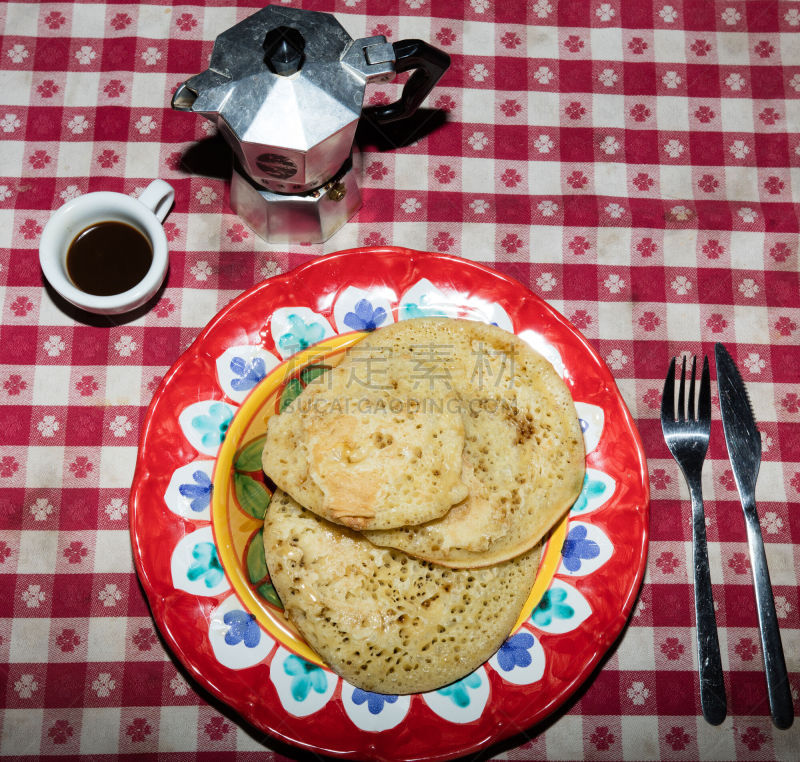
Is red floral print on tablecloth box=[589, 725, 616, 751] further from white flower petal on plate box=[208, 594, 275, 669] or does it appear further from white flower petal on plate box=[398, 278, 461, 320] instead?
white flower petal on plate box=[398, 278, 461, 320]

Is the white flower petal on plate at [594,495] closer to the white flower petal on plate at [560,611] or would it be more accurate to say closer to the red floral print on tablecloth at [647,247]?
the white flower petal on plate at [560,611]

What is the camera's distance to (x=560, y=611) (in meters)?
1.52

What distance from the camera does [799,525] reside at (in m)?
1.70

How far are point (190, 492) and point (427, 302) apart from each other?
0.68 m

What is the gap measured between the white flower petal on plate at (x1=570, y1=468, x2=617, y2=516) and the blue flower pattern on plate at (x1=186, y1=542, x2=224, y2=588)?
79 centimetres

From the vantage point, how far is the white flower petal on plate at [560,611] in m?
1.52

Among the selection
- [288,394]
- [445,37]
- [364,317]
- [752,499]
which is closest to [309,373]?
[288,394]

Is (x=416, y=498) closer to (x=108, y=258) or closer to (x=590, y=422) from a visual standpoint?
(x=590, y=422)

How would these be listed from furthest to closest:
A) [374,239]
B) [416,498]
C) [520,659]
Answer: [374,239] < [520,659] < [416,498]

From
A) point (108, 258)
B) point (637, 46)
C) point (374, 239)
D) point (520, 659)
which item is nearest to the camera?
point (520, 659)

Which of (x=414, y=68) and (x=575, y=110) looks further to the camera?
(x=575, y=110)

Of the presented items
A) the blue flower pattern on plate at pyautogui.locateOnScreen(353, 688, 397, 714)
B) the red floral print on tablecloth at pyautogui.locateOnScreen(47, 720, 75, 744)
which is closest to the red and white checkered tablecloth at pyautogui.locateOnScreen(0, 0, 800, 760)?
the red floral print on tablecloth at pyautogui.locateOnScreen(47, 720, 75, 744)

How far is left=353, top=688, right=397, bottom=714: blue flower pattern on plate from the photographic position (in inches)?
58.3

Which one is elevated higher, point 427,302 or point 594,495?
point 427,302
